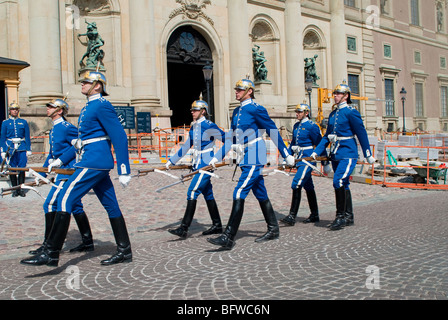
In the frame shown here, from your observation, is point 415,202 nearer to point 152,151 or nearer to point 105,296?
point 105,296

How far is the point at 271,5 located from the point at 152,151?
14.0 meters

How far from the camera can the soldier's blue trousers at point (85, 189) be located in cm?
525

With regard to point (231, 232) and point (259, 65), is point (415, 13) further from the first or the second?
point (231, 232)

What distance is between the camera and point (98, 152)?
5.46m

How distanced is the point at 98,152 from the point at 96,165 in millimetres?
154

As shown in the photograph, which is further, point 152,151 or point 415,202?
point 152,151

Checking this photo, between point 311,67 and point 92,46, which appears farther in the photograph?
point 311,67

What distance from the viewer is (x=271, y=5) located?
1173 inches

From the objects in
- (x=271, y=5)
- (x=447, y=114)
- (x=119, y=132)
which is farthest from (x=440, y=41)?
(x=119, y=132)

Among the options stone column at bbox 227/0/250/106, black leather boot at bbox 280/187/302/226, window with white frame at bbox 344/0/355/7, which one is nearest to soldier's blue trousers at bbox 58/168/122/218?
black leather boot at bbox 280/187/302/226

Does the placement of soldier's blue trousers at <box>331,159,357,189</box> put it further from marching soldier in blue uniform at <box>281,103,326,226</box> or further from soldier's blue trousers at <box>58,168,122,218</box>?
soldier's blue trousers at <box>58,168,122,218</box>

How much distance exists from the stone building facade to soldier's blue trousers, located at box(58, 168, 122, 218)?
27.5 feet

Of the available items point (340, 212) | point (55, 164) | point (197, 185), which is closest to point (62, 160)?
point (55, 164)

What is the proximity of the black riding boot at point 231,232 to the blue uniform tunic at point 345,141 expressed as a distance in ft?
6.75
